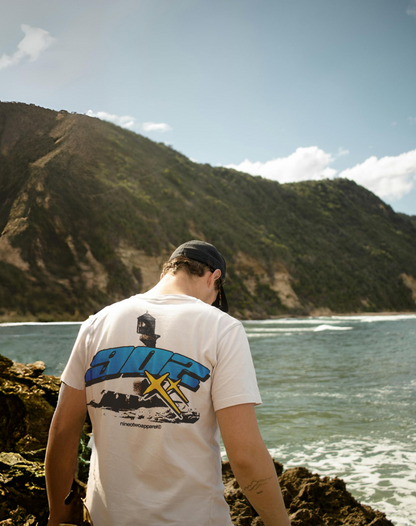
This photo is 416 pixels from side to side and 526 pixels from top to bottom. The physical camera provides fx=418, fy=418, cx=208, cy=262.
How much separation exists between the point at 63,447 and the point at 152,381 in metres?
0.47

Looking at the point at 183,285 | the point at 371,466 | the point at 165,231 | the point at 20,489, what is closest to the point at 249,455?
the point at 183,285

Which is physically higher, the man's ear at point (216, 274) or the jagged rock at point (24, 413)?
the man's ear at point (216, 274)

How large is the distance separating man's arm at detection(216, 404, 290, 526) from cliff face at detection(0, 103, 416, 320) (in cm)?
355

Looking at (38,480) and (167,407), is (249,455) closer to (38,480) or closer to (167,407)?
(167,407)

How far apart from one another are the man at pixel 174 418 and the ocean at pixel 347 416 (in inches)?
139

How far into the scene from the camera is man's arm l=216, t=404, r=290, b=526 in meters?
1.25

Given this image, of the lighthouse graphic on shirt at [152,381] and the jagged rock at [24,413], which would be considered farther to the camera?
the jagged rock at [24,413]

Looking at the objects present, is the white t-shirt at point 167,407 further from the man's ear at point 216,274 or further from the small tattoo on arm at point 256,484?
the man's ear at point 216,274

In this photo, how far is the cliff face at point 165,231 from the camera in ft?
37.9

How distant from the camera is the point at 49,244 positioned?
1150 inches

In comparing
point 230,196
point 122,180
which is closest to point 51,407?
point 122,180

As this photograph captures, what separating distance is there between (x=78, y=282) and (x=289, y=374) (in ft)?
79.9

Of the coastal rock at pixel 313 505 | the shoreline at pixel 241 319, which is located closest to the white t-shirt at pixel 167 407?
the coastal rock at pixel 313 505

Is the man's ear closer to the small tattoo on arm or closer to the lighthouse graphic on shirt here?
the lighthouse graphic on shirt
